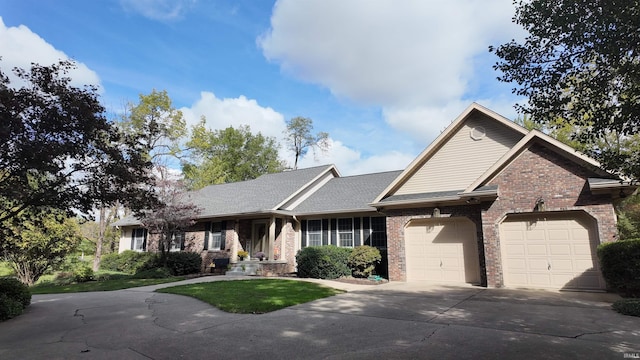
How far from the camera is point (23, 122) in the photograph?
7160 millimetres

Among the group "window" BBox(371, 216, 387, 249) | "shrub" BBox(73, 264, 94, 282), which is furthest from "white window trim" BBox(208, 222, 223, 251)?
"window" BBox(371, 216, 387, 249)

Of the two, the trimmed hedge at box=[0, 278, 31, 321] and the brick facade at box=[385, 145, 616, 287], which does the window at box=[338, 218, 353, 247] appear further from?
the trimmed hedge at box=[0, 278, 31, 321]

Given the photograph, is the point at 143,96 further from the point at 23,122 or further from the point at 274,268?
the point at 23,122

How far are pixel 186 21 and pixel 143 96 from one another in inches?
841

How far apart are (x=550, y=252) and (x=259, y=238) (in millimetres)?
14725

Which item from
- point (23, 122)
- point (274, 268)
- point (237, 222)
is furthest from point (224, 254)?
point (23, 122)

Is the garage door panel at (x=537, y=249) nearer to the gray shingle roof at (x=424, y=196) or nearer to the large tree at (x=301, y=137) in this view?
the gray shingle roof at (x=424, y=196)

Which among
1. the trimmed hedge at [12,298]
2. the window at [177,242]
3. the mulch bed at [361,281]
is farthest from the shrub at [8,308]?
the window at [177,242]

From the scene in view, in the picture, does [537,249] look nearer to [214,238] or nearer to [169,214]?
[169,214]

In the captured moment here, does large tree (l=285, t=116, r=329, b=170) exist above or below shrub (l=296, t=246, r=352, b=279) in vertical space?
above

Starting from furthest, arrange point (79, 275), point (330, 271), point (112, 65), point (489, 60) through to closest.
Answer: point (79, 275), point (330, 271), point (112, 65), point (489, 60)

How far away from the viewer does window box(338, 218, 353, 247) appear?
17.8m

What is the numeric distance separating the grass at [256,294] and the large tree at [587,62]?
23.7 ft

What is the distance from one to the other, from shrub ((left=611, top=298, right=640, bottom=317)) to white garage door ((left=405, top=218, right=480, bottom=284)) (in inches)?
204
